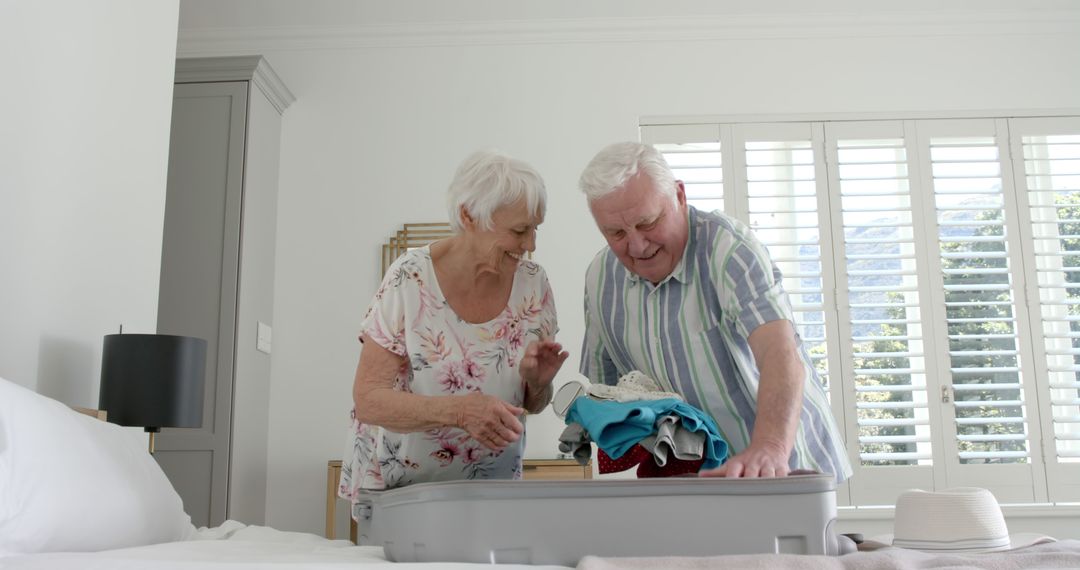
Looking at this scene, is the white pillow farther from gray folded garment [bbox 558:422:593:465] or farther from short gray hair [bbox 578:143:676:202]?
short gray hair [bbox 578:143:676:202]

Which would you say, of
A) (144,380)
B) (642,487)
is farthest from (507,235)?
(144,380)

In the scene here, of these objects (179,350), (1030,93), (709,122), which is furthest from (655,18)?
(179,350)

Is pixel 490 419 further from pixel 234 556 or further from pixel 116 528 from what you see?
pixel 116 528

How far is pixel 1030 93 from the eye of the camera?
4305mm

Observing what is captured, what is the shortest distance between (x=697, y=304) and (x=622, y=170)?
295 millimetres

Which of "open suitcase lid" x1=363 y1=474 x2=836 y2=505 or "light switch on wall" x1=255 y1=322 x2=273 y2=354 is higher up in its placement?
"light switch on wall" x1=255 y1=322 x2=273 y2=354

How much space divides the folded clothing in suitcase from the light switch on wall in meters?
3.08

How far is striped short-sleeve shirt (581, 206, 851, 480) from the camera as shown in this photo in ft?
5.65

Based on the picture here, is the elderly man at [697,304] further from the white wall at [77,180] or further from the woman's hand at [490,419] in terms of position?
the white wall at [77,180]

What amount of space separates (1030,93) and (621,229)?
3.38 metres

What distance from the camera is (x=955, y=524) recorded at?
1.37 metres

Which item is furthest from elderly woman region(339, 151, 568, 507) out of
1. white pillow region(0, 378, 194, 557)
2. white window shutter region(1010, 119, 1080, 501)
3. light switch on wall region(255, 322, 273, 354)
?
white window shutter region(1010, 119, 1080, 501)

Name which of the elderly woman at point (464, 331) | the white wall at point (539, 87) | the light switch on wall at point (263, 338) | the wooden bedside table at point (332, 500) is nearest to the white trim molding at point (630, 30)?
the white wall at point (539, 87)

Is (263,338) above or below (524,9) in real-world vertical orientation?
below
